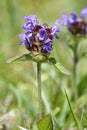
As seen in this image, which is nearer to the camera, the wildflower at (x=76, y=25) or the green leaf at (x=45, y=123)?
the green leaf at (x=45, y=123)

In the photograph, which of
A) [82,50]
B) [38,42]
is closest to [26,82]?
[82,50]

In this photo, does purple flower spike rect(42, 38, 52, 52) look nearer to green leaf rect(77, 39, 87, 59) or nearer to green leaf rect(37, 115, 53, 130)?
green leaf rect(37, 115, 53, 130)

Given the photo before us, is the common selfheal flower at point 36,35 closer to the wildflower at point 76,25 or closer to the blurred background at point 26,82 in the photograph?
the blurred background at point 26,82

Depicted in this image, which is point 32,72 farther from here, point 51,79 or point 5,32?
point 5,32

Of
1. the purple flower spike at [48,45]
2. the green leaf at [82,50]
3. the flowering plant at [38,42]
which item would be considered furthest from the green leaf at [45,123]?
the green leaf at [82,50]

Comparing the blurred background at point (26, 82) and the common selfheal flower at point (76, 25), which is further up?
the common selfheal flower at point (76, 25)

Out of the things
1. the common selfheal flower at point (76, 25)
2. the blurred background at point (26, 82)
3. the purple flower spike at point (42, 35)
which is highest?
the purple flower spike at point (42, 35)
